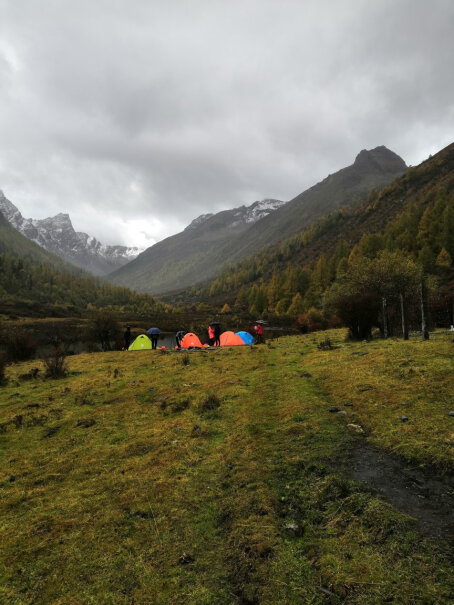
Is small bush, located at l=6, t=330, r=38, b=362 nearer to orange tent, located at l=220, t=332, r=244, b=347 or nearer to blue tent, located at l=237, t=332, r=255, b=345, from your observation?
orange tent, located at l=220, t=332, r=244, b=347

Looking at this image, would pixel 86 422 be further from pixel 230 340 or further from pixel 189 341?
pixel 230 340

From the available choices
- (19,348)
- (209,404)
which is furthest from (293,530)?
(19,348)

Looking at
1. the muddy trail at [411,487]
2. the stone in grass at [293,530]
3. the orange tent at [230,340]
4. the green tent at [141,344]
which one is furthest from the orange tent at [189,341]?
the stone in grass at [293,530]

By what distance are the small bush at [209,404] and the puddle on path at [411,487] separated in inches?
193

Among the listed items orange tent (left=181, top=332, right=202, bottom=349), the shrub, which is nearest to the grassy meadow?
orange tent (left=181, top=332, right=202, bottom=349)

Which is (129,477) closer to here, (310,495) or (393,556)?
(310,495)

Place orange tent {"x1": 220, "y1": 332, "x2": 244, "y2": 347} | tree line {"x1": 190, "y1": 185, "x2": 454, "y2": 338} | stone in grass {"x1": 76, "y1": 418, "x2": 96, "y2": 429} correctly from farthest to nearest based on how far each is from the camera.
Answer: orange tent {"x1": 220, "y1": 332, "x2": 244, "y2": 347} < tree line {"x1": 190, "y1": 185, "x2": 454, "y2": 338} < stone in grass {"x1": 76, "y1": 418, "x2": 96, "y2": 429}

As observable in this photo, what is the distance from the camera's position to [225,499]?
17.3 ft

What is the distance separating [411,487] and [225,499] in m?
3.23

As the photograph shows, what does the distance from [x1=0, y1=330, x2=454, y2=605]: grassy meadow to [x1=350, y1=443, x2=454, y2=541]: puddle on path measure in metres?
0.20

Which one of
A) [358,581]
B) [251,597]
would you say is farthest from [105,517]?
[358,581]

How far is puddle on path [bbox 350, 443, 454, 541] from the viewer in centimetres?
428

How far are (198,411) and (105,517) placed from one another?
16.5 feet

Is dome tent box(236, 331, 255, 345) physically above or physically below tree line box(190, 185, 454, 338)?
below
